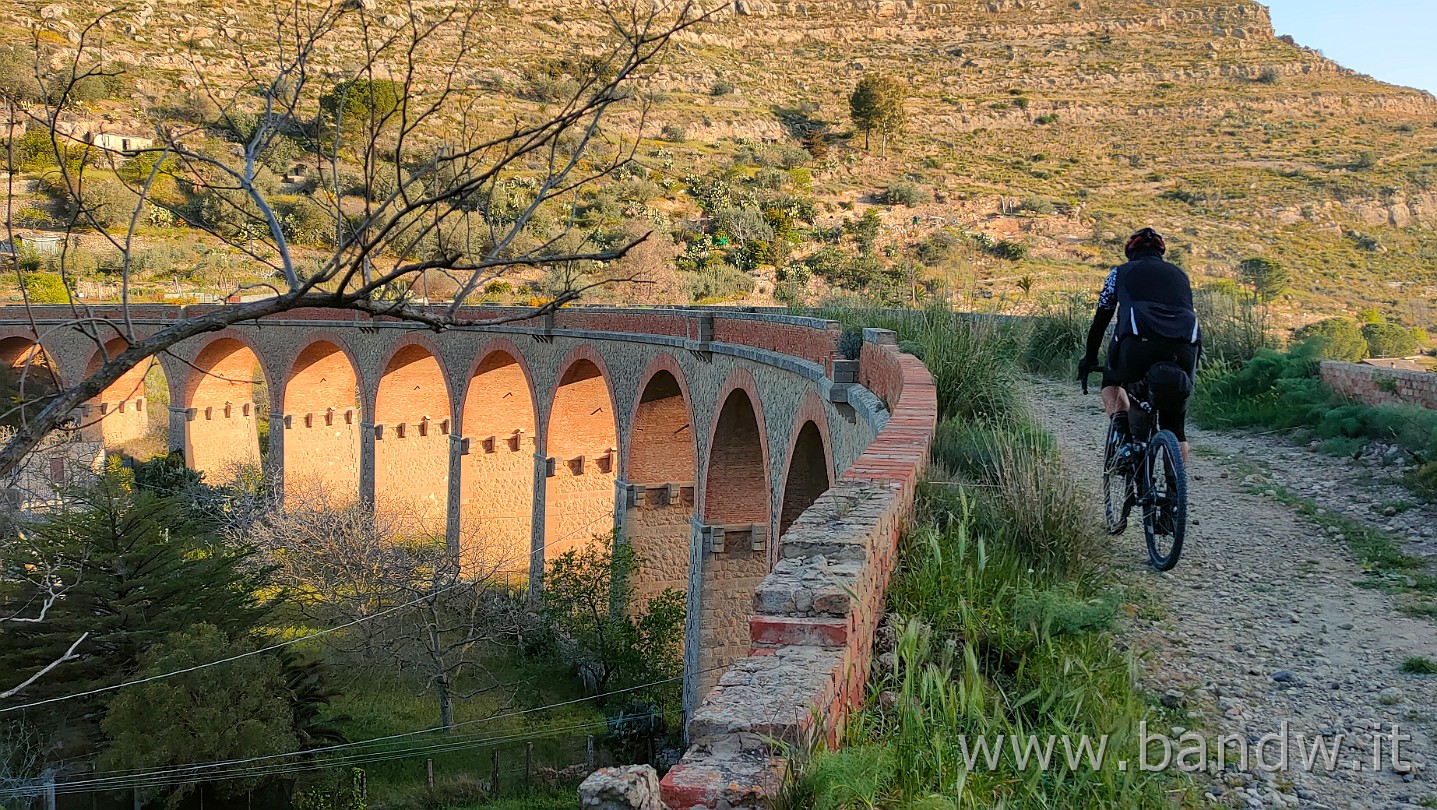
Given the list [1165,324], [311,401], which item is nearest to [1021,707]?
[1165,324]

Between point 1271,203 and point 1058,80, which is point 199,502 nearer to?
point 1271,203

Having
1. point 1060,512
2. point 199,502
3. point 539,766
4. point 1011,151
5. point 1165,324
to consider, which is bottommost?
point 539,766

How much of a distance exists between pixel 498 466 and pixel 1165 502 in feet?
57.2

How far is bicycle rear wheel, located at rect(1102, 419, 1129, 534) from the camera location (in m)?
4.38

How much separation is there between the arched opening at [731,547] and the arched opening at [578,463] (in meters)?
5.15

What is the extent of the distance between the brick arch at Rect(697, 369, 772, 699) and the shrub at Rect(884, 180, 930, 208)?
28262 mm

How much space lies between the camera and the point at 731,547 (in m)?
12.0

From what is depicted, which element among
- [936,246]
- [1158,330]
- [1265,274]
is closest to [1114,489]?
[1158,330]

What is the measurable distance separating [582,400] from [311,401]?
11472 millimetres

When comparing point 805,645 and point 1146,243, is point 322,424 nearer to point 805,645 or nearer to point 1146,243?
point 1146,243

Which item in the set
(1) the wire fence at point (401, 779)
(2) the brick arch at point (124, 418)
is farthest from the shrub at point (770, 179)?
(1) the wire fence at point (401, 779)

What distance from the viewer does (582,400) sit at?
666 inches

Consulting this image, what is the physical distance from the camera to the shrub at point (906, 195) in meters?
37.8

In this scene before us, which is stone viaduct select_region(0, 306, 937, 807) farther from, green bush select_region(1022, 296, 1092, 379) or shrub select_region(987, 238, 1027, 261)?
shrub select_region(987, 238, 1027, 261)
